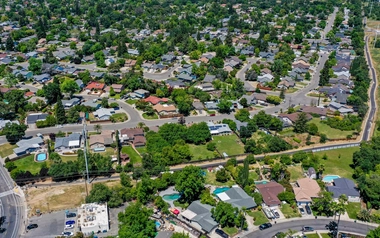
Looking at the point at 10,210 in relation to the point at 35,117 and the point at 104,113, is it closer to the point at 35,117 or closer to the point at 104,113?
the point at 35,117

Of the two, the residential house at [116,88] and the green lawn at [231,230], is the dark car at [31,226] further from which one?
the residential house at [116,88]

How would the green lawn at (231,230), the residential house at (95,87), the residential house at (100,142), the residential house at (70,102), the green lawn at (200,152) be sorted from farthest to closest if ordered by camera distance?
the residential house at (95,87) → the residential house at (70,102) → the residential house at (100,142) → the green lawn at (200,152) → the green lawn at (231,230)

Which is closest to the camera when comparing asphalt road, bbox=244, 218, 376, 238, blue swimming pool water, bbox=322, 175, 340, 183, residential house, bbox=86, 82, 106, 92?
asphalt road, bbox=244, 218, 376, 238

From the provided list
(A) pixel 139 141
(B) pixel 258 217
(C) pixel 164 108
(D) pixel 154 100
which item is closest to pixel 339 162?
(B) pixel 258 217

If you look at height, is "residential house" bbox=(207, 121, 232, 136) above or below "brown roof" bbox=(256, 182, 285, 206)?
below

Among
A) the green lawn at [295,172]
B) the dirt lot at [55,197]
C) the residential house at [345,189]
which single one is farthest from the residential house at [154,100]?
the residential house at [345,189]

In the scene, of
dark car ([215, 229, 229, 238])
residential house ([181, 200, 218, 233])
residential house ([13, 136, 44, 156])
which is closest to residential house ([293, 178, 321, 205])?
dark car ([215, 229, 229, 238])

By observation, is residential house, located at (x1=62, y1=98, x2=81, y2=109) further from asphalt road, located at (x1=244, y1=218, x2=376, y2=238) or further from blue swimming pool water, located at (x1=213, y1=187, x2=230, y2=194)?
asphalt road, located at (x1=244, y1=218, x2=376, y2=238)
